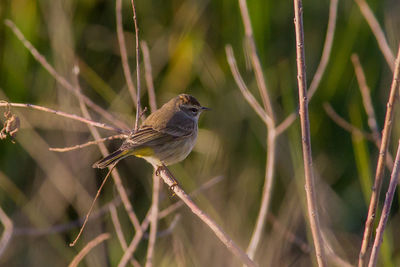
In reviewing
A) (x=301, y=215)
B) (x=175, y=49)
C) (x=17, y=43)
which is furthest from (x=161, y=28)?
(x=301, y=215)

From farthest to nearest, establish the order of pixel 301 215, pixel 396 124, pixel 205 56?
1. pixel 205 56
2. pixel 301 215
3. pixel 396 124

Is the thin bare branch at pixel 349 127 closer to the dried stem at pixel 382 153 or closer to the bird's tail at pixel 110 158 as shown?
the dried stem at pixel 382 153

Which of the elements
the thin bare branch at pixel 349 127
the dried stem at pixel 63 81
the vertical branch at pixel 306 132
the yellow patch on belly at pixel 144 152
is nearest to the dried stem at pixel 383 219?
the vertical branch at pixel 306 132

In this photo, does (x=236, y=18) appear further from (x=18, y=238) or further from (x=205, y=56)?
(x=18, y=238)

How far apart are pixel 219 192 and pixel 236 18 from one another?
1.33 m

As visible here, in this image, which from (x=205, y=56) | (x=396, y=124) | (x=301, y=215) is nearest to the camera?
(x=396, y=124)

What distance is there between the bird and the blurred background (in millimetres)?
333

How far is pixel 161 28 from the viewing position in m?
4.25

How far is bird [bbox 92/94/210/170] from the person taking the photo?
313 centimetres

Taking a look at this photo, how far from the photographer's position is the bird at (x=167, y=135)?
3129mm

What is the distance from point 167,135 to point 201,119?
607 mm

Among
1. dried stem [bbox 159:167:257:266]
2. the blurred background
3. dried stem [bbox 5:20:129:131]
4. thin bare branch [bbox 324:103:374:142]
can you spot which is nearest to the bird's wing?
dried stem [bbox 5:20:129:131]

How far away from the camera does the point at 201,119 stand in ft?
13.7

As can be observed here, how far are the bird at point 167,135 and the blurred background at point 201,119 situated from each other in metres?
0.33
